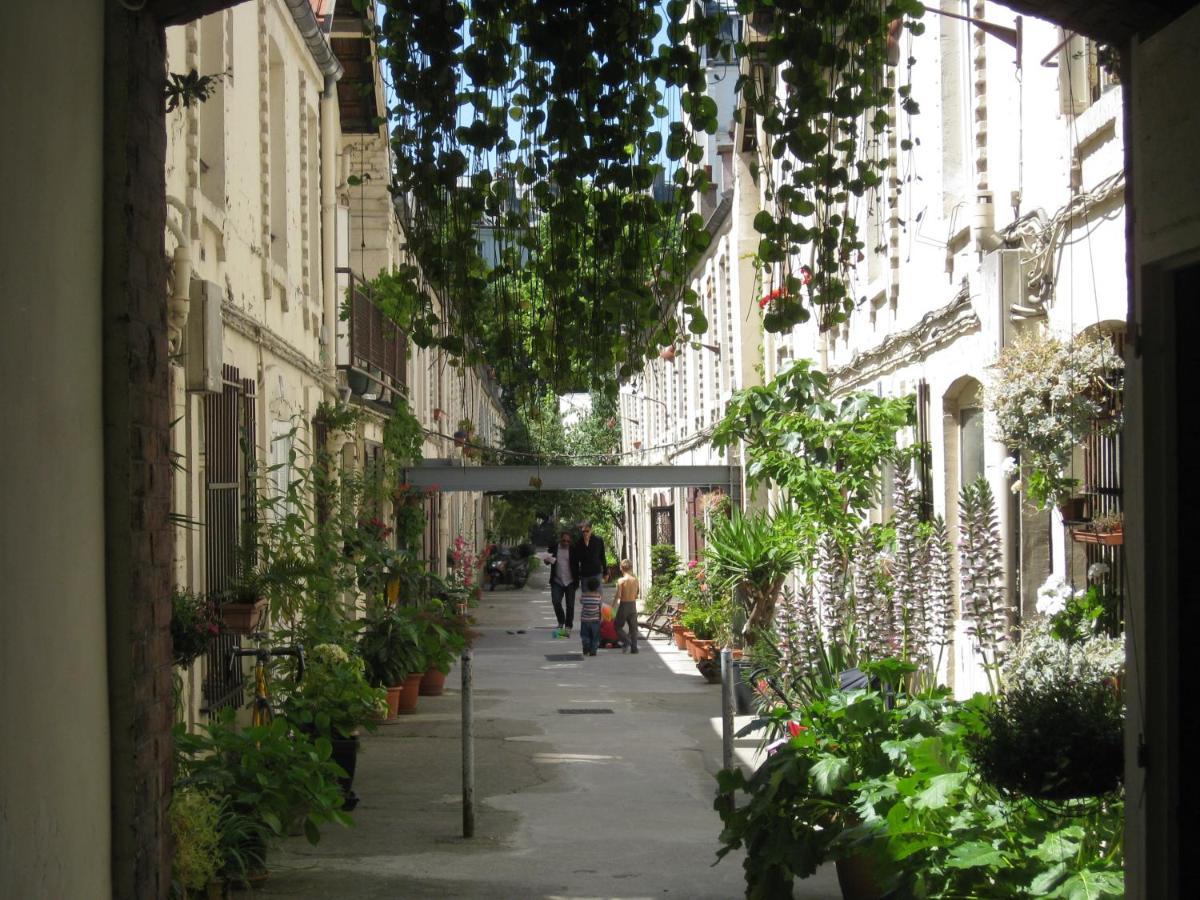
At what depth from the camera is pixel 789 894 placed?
634 centimetres

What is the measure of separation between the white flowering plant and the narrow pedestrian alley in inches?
97.9

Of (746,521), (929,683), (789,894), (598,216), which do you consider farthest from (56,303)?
(746,521)

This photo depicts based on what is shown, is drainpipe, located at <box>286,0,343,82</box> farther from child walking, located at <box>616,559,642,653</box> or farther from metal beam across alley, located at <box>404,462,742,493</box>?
child walking, located at <box>616,559,642,653</box>

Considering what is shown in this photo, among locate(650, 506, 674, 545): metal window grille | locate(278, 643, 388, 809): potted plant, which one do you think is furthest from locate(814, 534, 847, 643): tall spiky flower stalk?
locate(650, 506, 674, 545): metal window grille

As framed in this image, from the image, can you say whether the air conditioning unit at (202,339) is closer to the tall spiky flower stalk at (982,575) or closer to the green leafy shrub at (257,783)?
the green leafy shrub at (257,783)

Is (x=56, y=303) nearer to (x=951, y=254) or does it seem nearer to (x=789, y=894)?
(x=789, y=894)

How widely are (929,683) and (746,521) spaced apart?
683 centimetres

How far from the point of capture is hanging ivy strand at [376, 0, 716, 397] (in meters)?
4.46

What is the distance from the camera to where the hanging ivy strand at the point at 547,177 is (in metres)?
4.46

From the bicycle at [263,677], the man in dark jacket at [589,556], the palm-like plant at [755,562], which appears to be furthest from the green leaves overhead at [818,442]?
the man in dark jacket at [589,556]

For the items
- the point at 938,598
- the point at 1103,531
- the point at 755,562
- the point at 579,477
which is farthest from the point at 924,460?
the point at 579,477

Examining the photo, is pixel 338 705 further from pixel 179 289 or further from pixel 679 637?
pixel 679 637

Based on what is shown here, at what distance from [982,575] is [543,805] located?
4.38m

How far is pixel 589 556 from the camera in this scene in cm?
2327
